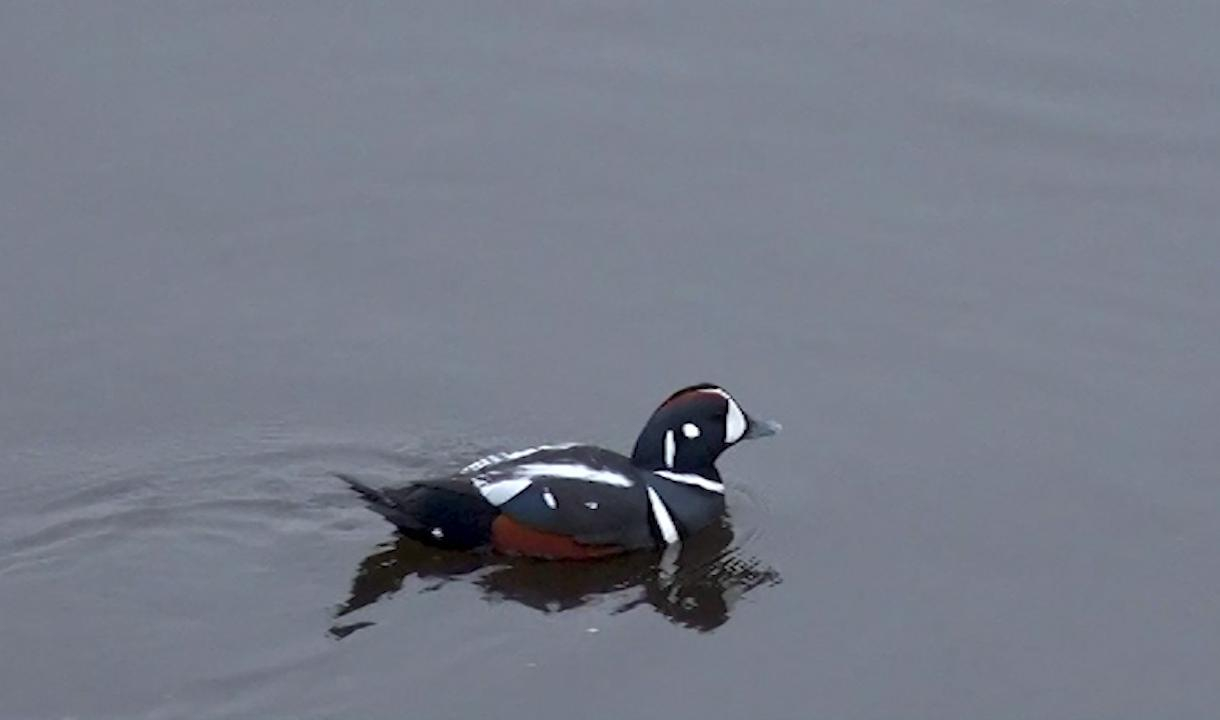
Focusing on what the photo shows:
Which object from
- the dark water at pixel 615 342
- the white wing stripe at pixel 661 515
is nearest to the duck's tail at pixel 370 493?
the dark water at pixel 615 342

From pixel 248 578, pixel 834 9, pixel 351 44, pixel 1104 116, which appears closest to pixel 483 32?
pixel 351 44

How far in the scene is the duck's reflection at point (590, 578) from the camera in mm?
12742

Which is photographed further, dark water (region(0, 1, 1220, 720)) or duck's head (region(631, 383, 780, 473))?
duck's head (region(631, 383, 780, 473))

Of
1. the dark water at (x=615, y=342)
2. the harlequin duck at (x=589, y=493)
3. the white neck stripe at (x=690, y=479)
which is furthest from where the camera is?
the white neck stripe at (x=690, y=479)

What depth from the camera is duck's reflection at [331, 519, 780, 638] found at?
502 inches

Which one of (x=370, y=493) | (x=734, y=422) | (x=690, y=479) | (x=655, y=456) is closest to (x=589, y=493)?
(x=655, y=456)

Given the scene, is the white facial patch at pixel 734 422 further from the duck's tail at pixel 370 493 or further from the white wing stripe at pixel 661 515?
the duck's tail at pixel 370 493

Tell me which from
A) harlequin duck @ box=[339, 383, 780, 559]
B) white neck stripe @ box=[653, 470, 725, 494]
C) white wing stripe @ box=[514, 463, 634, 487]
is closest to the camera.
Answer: harlequin duck @ box=[339, 383, 780, 559]

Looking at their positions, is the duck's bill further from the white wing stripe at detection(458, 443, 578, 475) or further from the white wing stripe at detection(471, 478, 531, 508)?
the white wing stripe at detection(471, 478, 531, 508)

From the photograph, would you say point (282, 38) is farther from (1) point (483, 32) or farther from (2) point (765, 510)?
(2) point (765, 510)

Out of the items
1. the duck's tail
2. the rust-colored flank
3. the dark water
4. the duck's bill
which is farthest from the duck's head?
the duck's tail

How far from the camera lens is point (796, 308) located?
48.6 ft

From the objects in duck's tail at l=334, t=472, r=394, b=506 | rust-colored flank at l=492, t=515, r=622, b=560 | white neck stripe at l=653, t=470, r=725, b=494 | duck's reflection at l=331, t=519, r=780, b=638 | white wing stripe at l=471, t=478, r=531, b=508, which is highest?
duck's tail at l=334, t=472, r=394, b=506

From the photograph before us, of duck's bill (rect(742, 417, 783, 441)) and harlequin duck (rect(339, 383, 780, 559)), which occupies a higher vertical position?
duck's bill (rect(742, 417, 783, 441))
